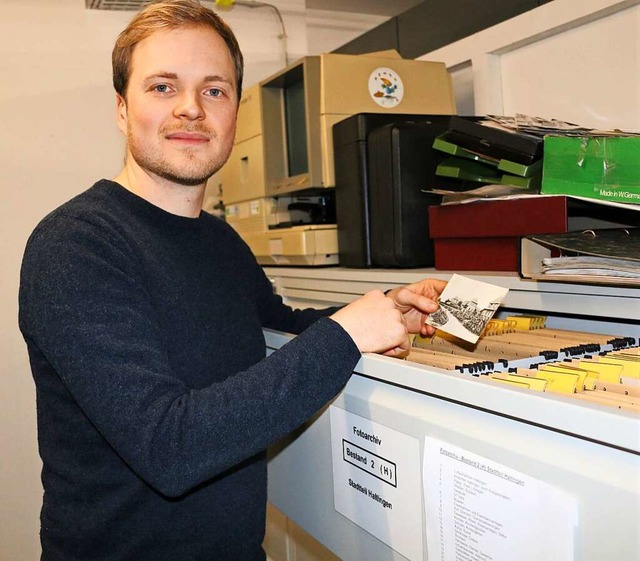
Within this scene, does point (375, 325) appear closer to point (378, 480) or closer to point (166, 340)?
point (378, 480)

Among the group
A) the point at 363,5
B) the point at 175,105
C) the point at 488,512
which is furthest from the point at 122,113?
the point at 363,5

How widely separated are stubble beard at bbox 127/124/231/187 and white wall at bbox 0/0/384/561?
1.18 meters

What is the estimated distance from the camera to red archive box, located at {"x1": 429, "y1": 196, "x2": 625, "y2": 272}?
91 centimetres

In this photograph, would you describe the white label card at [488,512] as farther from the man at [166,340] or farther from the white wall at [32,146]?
the white wall at [32,146]

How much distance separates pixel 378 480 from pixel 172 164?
0.59m

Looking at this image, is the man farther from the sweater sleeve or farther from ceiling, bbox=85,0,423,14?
ceiling, bbox=85,0,423,14

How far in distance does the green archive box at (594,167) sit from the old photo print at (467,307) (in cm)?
18

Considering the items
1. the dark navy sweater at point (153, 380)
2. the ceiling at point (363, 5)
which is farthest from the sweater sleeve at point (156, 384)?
the ceiling at point (363, 5)

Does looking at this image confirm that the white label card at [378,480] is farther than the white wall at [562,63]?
No

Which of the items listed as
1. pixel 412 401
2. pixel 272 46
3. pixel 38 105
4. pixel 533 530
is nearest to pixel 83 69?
pixel 38 105

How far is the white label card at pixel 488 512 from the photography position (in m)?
0.54

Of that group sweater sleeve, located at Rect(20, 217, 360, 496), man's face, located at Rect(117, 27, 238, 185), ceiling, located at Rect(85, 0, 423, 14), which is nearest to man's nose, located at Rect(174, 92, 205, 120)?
man's face, located at Rect(117, 27, 238, 185)

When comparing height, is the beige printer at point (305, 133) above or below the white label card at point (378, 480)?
above

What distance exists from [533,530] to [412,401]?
19 centimetres
